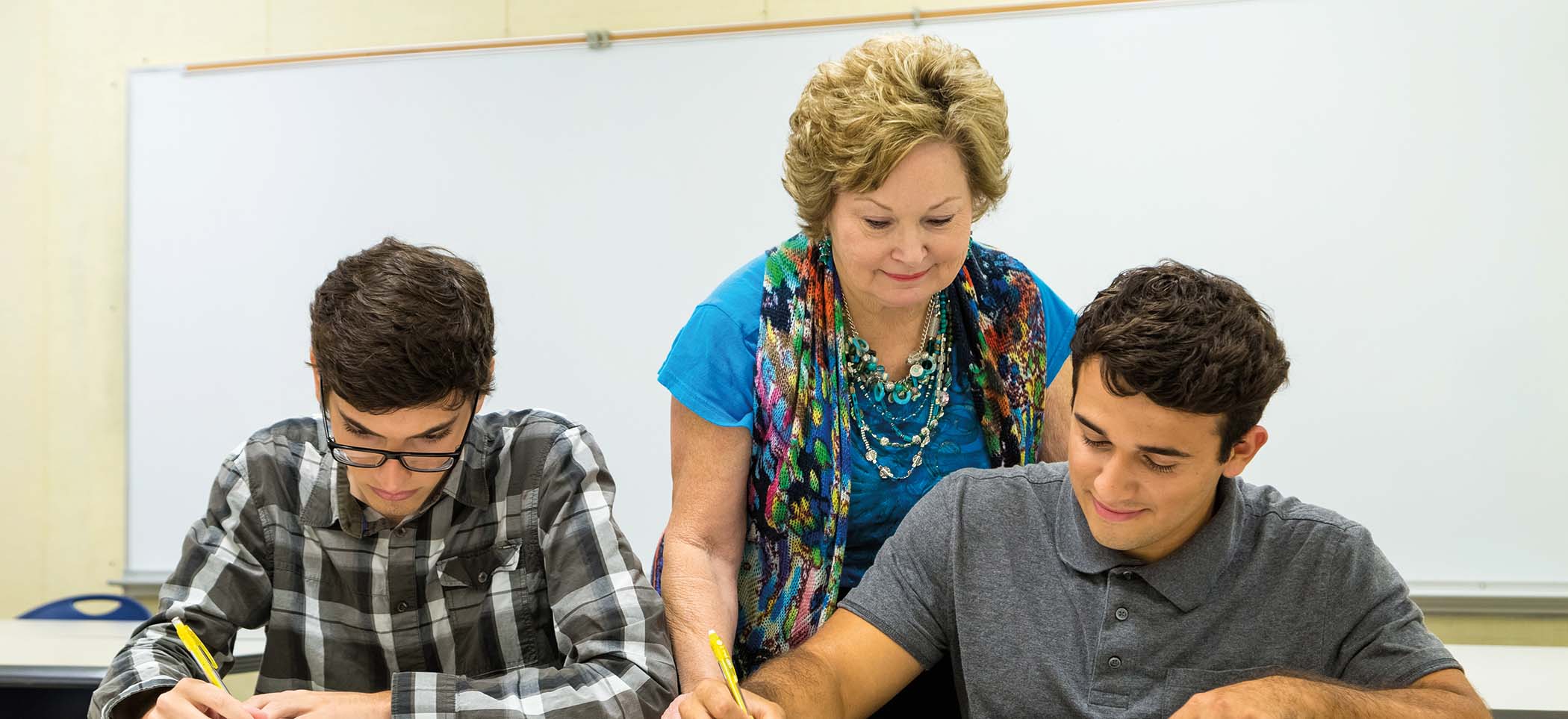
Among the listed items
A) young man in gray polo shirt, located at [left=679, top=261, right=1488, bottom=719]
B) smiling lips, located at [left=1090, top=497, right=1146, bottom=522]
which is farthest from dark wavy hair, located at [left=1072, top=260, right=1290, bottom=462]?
smiling lips, located at [left=1090, top=497, right=1146, bottom=522]

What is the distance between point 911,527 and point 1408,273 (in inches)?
81.1

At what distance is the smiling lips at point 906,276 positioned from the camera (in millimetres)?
1675

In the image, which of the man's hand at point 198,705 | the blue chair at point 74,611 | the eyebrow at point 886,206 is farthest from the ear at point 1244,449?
the blue chair at point 74,611

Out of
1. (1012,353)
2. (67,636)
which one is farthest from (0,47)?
(1012,353)

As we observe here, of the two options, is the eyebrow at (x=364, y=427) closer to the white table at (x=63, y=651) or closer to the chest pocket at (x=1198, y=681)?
the white table at (x=63, y=651)

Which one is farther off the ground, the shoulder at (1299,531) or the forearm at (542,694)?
the shoulder at (1299,531)

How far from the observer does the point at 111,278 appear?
12.3ft

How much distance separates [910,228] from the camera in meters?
1.64

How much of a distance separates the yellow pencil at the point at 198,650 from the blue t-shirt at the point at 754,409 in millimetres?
685

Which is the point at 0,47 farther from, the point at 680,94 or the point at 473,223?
the point at 680,94

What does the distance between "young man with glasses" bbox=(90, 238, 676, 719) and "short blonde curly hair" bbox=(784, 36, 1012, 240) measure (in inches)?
20.0

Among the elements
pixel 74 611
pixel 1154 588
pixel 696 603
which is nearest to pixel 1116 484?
pixel 1154 588

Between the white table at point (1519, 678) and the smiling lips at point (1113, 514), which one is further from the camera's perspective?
the white table at point (1519, 678)

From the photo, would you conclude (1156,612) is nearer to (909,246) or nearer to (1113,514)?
(1113,514)
